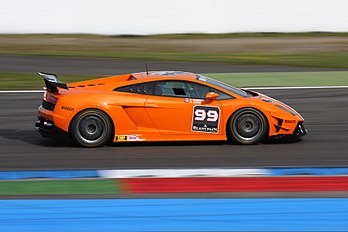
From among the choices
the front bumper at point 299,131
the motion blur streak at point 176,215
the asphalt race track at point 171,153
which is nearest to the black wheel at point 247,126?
the asphalt race track at point 171,153

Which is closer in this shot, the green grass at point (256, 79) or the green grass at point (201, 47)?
the green grass at point (256, 79)

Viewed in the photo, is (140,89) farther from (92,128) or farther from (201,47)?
(201,47)

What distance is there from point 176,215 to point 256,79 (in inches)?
497

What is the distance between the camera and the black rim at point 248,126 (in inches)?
461

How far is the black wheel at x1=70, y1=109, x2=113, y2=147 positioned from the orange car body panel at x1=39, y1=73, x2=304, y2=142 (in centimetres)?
8

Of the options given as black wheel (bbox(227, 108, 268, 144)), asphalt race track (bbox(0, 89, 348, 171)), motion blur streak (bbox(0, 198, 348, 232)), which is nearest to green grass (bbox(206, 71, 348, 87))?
asphalt race track (bbox(0, 89, 348, 171))

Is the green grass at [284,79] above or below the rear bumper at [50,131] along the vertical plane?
above

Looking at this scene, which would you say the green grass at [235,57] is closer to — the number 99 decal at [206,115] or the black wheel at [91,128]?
the number 99 decal at [206,115]

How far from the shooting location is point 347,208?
27.7 ft

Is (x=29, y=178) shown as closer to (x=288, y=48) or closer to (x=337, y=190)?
(x=337, y=190)

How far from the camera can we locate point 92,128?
457 inches

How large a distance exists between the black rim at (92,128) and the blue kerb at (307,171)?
2611 mm
